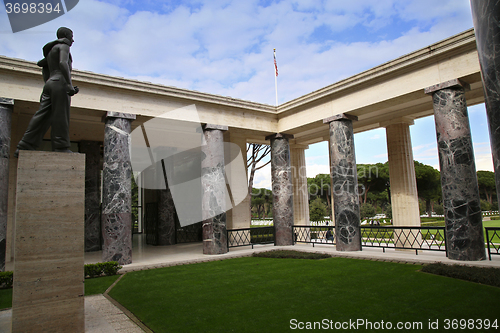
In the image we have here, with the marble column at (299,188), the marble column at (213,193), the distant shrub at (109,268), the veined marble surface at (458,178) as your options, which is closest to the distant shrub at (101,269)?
the distant shrub at (109,268)

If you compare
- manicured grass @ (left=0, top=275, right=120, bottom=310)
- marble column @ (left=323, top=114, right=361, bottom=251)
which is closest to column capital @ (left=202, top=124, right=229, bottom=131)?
marble column @ (left=323, top=114, right=361, bottom=251)

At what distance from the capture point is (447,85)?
34.4 ft

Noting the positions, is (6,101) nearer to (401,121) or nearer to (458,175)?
(458,175)

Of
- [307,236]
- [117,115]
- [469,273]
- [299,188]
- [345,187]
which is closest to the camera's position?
[469,273]

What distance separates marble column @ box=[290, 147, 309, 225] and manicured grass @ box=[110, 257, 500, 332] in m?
9.78

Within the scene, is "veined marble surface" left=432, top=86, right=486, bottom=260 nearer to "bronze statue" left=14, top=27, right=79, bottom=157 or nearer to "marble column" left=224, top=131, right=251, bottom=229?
"marble column" left=224, top=131, right=251, bottom=229

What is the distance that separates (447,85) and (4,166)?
14.0 m

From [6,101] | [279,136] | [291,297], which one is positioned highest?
[6,101]

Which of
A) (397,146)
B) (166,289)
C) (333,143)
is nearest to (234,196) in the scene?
(333,143)

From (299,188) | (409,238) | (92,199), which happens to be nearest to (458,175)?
(409,238)

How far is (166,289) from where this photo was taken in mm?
7746

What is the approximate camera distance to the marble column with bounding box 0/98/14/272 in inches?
390

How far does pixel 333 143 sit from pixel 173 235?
429 inches

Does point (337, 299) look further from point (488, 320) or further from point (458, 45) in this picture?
point (458, 45)
